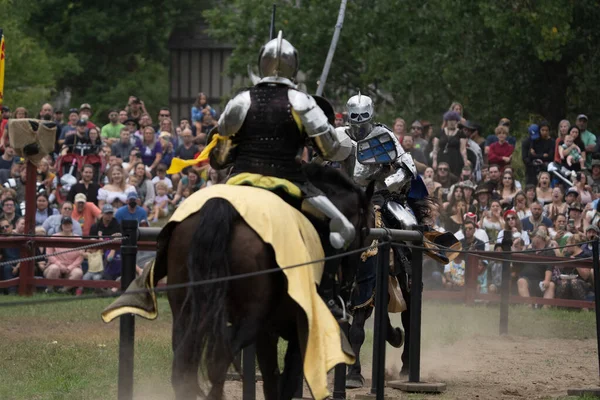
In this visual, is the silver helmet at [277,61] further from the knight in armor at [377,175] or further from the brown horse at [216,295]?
the knight in armor at [377,175]

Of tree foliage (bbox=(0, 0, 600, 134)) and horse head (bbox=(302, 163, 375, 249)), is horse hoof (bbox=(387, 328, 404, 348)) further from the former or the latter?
tree foliage (bbox=(0, 0, 600, 134))

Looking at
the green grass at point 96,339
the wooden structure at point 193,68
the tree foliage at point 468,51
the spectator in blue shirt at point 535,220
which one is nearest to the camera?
the green grass at point 96,339

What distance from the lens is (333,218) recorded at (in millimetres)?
8305

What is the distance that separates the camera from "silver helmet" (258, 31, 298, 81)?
842 centimetres

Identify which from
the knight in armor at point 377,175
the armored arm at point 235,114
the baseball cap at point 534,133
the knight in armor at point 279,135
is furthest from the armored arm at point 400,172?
the baseball cap at point 534,133

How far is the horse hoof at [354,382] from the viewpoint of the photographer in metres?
11.2

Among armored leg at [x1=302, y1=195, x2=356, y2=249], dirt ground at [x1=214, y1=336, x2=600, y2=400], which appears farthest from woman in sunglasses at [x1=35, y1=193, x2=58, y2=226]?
armored leg at [x1=302, y1=195, x2=356, y2=249]

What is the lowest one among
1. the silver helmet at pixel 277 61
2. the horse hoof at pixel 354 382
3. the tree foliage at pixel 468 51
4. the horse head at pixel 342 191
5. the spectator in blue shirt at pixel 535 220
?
the horse hoof at pixel 354 382

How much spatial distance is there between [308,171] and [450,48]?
1975cm

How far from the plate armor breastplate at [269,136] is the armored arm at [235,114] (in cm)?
5

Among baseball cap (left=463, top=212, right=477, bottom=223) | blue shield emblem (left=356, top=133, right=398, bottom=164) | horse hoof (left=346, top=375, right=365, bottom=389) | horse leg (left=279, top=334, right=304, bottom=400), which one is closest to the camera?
horse leg (left=279, top=334, right=304, bottom=400)

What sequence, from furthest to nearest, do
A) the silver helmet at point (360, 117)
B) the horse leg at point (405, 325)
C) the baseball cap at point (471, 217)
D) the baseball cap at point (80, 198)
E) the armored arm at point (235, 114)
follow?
the baseball cap at point (80, 198) < the baseball cap at point (471, 217) < the horse leg at point (405, 325) < the silver helmet at point (360, 117) < the armored arm at point (235, 114)

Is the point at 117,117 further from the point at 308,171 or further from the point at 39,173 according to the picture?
the point at 308,171

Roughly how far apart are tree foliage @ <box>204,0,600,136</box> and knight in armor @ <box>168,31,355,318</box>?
56.0ft
